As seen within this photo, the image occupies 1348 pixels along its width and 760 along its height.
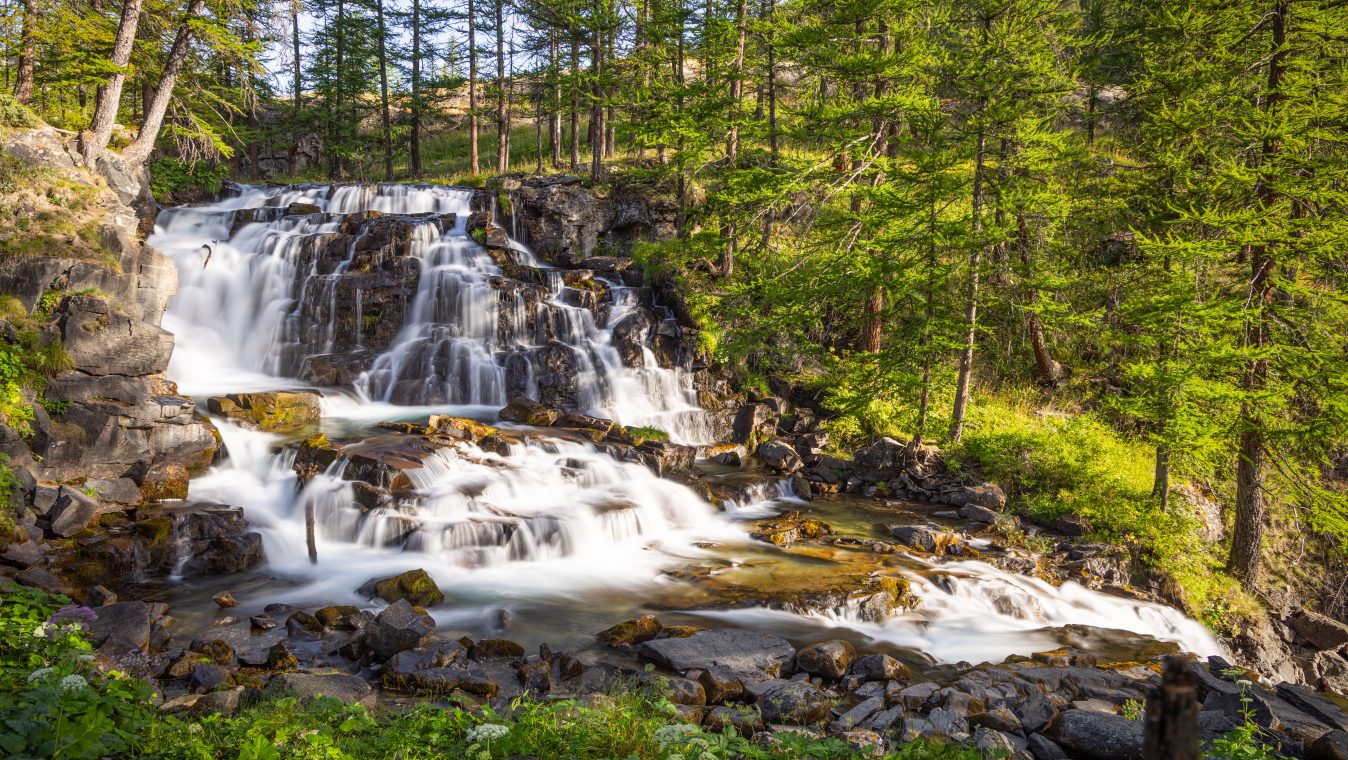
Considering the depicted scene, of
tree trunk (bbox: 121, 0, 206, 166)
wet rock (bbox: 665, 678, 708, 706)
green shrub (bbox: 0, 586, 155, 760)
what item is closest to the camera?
green shrub (bbox: 0, 586, 155, 760)

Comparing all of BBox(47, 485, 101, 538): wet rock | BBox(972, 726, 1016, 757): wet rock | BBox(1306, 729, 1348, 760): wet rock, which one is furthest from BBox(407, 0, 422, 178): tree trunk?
BBox(1306, 729, 1348, 760): wet rock

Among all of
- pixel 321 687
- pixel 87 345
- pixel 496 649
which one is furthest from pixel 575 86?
pixel 321 687

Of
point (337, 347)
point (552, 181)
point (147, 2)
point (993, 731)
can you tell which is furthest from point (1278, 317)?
point (147, 2)

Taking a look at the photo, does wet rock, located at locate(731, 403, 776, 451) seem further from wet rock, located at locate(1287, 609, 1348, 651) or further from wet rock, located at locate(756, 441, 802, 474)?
wet rock, located at locate(1287, 609, 1348, 651)

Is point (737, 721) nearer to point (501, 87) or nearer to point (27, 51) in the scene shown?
point (27, 51)

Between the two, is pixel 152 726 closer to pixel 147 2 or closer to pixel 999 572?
pixel 999 572

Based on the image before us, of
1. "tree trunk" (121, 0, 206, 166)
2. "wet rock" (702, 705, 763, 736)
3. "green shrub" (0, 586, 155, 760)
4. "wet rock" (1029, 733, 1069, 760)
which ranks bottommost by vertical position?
"wet rock" (1029, 733, 1069, 760)

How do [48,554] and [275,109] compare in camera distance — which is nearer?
[48,554]

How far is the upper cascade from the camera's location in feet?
53.8

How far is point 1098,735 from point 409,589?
735 centimetres

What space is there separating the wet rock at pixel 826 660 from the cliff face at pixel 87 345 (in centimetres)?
920

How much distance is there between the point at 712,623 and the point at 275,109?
4365 cm

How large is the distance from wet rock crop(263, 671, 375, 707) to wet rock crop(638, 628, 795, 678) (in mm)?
2843

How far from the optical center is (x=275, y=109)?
4000 centimetres
